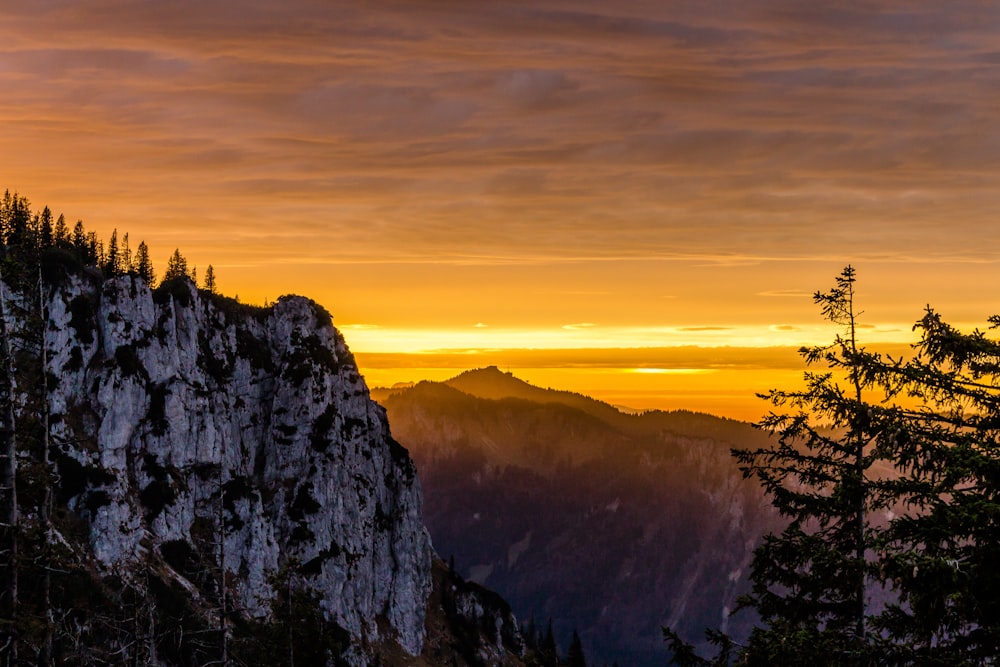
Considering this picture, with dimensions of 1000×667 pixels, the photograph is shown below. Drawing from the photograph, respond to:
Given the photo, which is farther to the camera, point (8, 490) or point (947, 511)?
point (8, 490)

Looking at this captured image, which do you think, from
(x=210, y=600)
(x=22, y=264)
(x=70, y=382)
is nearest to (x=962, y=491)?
(x=22, y=264)

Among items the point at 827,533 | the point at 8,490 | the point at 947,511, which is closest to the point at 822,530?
the point at 827,533

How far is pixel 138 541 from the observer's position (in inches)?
6471

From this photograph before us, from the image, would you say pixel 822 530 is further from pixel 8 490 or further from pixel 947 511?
pixel 8 490

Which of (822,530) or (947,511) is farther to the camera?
(822,530)

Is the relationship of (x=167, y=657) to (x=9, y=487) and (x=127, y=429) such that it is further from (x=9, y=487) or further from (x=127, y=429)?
(x=9, y=487)

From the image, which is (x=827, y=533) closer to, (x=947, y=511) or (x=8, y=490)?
(x=947, y=511)

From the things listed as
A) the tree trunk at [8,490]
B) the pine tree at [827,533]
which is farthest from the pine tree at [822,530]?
the tree trunk at [8,490]

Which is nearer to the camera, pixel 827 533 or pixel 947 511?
pixel 947 511

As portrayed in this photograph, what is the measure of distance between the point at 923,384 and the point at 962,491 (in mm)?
2613

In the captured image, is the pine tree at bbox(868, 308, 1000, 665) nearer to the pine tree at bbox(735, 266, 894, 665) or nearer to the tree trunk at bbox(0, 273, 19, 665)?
the pine tree at bbox(735, 266, 894, 665)

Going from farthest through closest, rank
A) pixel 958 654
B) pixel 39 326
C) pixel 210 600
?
pixel 210 600, pixel 39 326, pixel 958 654

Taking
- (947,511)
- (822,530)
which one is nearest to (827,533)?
(822,530)

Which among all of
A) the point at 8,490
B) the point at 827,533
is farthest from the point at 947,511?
the point at 8,490
